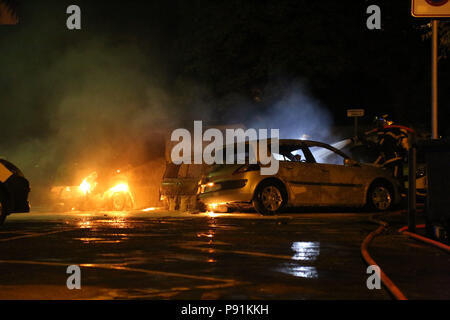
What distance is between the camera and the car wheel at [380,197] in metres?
14.7

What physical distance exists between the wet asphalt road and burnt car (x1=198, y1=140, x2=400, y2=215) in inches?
84.2

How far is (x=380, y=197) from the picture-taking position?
14.8 m

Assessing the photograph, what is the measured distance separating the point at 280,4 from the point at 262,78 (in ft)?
9.62

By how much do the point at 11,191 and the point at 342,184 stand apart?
6729 millimetres

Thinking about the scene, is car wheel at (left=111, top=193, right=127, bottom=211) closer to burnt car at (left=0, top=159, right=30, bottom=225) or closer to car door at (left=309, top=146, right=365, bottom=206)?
burnt car at (left=0, top=159, right=30, bottom=225)

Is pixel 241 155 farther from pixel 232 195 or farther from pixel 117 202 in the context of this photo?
pixel 117 202

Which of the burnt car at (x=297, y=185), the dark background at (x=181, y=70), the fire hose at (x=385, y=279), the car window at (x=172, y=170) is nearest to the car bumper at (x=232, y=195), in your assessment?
the burnt car at (x=297, y=185)

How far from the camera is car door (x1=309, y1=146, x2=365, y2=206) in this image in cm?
1419

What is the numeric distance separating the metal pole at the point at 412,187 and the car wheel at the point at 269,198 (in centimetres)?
411

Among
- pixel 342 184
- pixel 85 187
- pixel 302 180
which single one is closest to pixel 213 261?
pixel 302 180

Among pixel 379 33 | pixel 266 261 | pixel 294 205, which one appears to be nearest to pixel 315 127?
pixel 379 33
